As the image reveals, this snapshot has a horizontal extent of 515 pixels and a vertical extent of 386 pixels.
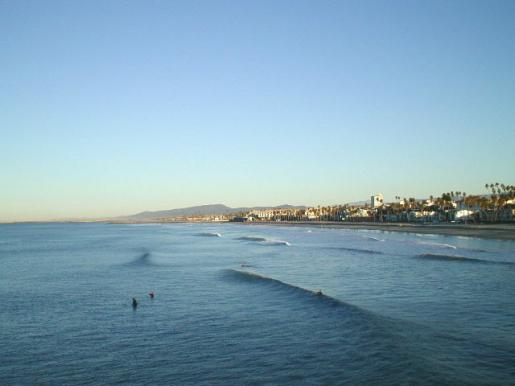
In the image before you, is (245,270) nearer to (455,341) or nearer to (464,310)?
(464,310)

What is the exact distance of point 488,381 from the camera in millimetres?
15805

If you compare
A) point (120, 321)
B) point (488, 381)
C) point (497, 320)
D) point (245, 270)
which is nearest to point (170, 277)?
point (245, 270)

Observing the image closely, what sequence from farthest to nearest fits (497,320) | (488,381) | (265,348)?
(497,320)
(265,348)
(488,381)

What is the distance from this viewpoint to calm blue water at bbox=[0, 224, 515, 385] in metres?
17.3

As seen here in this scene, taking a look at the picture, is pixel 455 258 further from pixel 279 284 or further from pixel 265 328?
pixel 265 328

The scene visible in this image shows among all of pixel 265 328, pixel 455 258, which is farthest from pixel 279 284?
pixel 455 258

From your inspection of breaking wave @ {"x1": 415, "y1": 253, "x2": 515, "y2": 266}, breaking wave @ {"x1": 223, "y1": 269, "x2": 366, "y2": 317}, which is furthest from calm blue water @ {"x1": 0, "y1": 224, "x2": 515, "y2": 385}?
breaking wave @ {"x1": 415, "y1": 253, "x2": 515, "y2": 266}

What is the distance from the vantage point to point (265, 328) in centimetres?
2342

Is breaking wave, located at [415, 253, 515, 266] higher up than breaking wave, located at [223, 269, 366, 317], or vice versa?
breaking wave, located at [415, 253, 515, 266]

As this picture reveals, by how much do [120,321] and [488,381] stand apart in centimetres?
1854

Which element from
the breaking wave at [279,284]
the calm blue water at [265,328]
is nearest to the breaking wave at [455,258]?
the calm blue water at [265,328]

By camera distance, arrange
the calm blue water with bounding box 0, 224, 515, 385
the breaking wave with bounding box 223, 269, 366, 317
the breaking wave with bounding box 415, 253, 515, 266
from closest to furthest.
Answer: the calm blue water with bounding box 0, 224, 515, 385 < the breaking wave with bounding box 223, 269, 366, 317 < the breaking wave with bounding box 415, 253, 515, 266

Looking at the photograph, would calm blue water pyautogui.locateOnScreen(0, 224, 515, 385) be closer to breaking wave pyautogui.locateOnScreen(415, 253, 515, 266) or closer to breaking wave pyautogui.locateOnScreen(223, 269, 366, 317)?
breaking wave pyautogui.locateOnScreen(223, 269, 366, 317)

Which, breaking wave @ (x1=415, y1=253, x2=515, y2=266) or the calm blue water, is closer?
the calm blue water
